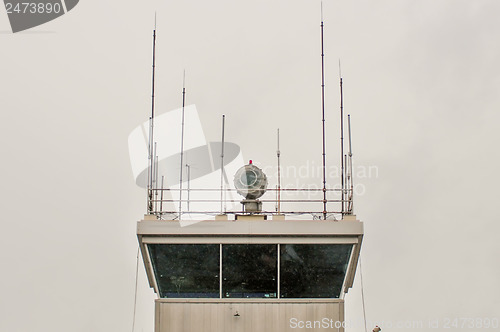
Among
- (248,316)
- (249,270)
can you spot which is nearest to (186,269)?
(249,270)

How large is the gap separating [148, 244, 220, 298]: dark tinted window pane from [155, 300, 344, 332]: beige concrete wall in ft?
0.94

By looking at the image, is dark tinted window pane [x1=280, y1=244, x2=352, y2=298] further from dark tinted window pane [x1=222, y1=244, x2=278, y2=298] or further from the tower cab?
dark tinted window pane [x1=222, y1=244, x2=278, y2=298]

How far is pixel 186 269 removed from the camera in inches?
816

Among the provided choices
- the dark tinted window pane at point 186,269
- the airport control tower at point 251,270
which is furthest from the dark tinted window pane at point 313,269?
the dark tinted window pane at point 186,269

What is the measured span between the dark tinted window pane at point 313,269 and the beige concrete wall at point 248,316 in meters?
0.26

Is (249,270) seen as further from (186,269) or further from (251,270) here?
(186,269)

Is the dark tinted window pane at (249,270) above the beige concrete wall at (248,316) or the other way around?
above

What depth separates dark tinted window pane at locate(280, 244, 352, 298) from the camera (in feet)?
67.1

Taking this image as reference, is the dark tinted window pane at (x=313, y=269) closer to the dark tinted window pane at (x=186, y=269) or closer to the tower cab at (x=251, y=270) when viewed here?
the tower cab at (x=251, y=270)

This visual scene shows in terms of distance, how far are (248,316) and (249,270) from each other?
38.8 inches

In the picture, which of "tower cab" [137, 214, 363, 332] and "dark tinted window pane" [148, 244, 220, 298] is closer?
"tower cab" [137, 214, 363, 332]

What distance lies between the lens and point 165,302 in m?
20.8

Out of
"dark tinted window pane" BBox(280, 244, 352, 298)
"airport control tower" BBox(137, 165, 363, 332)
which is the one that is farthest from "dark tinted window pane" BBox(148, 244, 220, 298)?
"dark tinted window pane" BBox(280, 244, 352, 298)

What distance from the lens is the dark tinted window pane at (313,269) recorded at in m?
20.5
